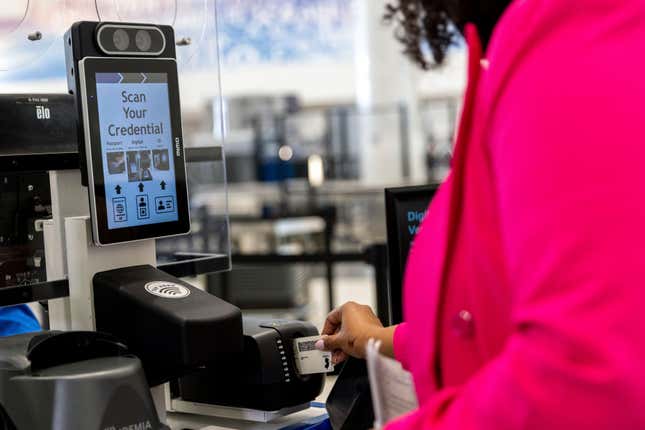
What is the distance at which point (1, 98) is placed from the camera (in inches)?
60.8

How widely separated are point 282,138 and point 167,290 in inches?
398

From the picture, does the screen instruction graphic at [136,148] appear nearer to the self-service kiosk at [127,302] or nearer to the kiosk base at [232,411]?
the self-service kiosk at [127,302]

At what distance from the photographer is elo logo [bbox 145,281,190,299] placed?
4.20 feet

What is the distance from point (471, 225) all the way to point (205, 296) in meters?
0.65

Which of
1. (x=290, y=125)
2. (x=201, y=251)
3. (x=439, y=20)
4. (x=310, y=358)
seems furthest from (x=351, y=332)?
(x=290, y=125)

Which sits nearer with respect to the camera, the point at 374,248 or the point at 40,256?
the point at 40,256

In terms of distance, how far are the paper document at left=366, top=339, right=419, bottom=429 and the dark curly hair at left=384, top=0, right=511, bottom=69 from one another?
0.33 meters

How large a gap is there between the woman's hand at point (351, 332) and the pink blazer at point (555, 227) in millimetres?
557

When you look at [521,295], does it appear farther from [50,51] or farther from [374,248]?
[374,248]

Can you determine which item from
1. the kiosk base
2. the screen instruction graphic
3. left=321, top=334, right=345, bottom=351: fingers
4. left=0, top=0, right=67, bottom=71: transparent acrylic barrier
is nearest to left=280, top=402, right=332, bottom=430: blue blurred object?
the kiosk base

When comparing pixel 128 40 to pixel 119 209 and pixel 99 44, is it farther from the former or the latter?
pixel 119 209

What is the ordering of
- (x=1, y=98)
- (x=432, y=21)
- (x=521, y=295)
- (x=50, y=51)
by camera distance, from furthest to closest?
(x=50, y=51) → (x=1, y=98) → (x=432, y=21) → (x=521, y=295)

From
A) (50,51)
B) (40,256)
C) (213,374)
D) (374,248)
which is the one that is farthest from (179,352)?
(374,248)

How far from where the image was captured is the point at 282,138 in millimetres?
11352
